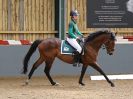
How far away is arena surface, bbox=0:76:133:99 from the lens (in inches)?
457

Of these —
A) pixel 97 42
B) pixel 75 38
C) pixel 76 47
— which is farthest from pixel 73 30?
pixel 97 42

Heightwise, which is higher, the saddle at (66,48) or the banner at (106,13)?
the banner at (106,13)

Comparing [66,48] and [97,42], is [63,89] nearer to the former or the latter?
[66,48]

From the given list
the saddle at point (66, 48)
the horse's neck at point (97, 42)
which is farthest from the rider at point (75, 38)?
the horse's neck at point (97, 42)

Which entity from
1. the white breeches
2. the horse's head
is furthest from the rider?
the horse's head

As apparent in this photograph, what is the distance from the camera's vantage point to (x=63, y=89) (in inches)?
527

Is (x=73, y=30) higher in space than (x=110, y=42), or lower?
higher

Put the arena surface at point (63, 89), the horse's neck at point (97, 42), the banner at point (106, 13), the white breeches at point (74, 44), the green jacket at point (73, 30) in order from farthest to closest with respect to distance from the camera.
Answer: the banner at point (106, 13), the horse's neck at point (97, 42), the white breeches at point (74, 44), the green jacket at point (73, 30), the arena surface at point (63, 89)

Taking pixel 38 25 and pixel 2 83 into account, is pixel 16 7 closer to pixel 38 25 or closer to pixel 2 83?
pixel 38 25

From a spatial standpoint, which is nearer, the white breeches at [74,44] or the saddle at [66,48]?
the white breeches at [74,44]

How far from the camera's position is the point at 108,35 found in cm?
1410

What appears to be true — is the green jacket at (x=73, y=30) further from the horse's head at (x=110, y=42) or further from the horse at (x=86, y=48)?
the horse's head at (x=110, y=42)

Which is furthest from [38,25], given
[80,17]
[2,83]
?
[2,83]

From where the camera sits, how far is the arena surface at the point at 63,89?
11.6m
